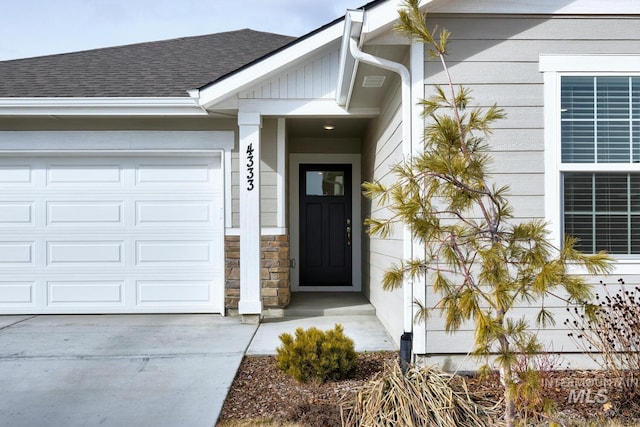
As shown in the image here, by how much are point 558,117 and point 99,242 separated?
5.28m

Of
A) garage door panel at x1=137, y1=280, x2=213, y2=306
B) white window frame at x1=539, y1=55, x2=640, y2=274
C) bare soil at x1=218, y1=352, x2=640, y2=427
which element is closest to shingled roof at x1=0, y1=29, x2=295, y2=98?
garage door panel at x1=137, y1=280, x2=213, y2=306

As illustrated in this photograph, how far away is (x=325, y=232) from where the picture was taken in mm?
7926

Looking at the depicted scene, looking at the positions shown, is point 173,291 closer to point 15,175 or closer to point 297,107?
point 15,175

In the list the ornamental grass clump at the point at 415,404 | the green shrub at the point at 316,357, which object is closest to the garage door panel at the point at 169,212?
the green shrub at the point at 316,357

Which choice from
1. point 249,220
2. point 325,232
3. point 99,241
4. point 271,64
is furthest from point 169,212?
point 325,232

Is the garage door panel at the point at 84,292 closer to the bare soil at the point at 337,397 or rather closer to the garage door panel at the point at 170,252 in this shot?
the garage door panel at the point at 170,252

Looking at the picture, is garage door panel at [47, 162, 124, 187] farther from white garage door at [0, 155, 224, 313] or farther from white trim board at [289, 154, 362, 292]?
white trim board at [289, 154, 362, 292]

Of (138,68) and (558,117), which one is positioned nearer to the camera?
(558,117)

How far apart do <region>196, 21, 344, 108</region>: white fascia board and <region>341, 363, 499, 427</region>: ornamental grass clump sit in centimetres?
363

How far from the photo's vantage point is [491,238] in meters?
2.50

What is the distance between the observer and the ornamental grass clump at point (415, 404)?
8.75ft

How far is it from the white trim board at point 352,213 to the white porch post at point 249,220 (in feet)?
6.98

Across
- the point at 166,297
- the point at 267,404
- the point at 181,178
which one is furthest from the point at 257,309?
the point at 267,404

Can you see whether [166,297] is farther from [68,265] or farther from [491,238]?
[491,238]
